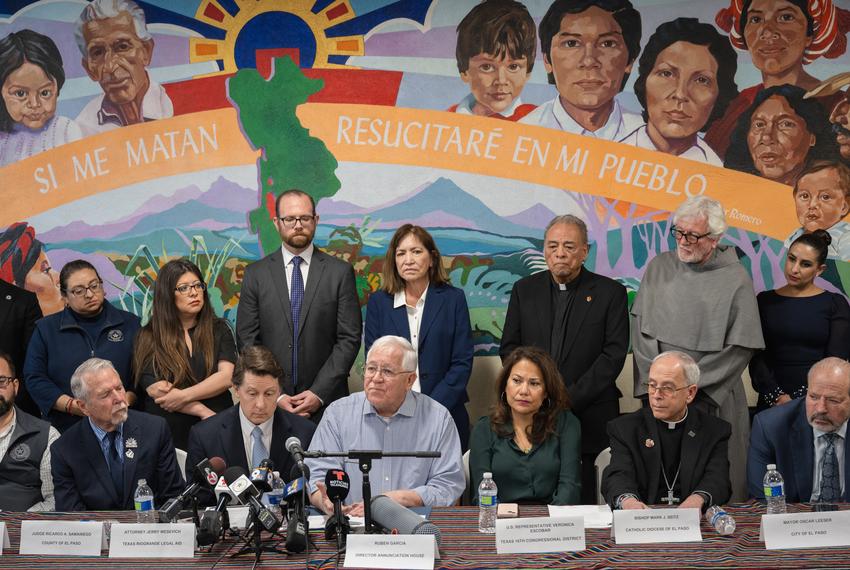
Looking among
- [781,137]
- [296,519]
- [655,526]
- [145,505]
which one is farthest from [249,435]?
[781,137]

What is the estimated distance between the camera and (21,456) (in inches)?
174

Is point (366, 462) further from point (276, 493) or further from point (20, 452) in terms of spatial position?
point (20, 452)

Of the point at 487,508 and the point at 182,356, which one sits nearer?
the point at 487,508

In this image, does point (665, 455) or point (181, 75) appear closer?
point (665, 455)

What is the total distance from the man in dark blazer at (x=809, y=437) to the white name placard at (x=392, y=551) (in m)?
1.62

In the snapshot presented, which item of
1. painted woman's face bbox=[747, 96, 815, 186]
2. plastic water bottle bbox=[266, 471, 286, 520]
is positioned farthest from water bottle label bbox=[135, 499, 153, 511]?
painted woman's face bbox=[747, 96, 815, 186]

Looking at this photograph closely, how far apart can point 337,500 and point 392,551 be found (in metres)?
0.24

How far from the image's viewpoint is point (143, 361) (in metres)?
5.03

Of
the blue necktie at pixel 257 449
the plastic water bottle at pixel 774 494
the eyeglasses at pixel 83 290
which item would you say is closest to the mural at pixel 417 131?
the eyeglasses at pixel 83 290

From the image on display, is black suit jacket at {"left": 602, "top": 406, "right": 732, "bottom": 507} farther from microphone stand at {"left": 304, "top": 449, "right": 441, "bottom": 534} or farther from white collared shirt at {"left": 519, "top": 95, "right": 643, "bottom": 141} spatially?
white collared shirt at {"left": 519, "top": 95, "right": 643, "bottom": 141}

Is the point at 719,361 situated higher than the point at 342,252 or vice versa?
the point at 342,252

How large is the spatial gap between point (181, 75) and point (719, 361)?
3.44 meters

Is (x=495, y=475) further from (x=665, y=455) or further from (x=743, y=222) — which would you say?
(x=743, y=222)

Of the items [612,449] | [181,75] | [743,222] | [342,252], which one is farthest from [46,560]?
[743,222]
